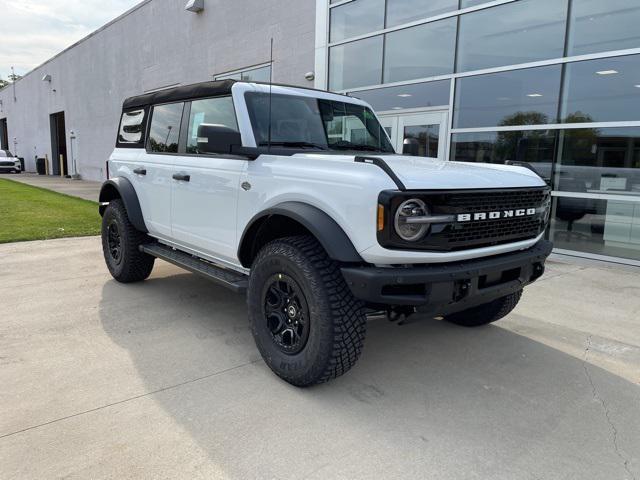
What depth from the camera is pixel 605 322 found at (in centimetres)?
438

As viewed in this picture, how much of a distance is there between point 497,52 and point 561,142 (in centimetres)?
189

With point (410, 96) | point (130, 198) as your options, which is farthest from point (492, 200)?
→ point (410, 96)

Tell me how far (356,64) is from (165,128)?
6.81 m

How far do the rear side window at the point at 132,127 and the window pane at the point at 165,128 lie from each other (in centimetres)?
28

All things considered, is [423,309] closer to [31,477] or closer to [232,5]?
[31,477]

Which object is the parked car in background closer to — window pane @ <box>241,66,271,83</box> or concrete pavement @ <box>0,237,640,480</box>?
window pane @ <box>241,66,271,83</box>

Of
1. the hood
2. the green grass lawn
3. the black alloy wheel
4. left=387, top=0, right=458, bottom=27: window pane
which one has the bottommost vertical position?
the green grass lawn

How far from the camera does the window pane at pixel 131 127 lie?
4.97 m

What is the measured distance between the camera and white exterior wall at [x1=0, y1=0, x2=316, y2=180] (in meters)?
11.7

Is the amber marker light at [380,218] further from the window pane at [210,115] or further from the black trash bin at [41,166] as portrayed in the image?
the black trash bin at [41,166]

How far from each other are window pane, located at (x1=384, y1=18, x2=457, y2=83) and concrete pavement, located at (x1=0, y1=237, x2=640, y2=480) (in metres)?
5.67

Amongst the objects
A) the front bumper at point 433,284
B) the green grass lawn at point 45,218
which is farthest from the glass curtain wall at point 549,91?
the green grass lawn at point 45,218

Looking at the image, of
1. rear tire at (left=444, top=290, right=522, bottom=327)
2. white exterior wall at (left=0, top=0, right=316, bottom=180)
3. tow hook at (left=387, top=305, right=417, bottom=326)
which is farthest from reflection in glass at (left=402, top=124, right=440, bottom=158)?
tow hook at (left=387, top=305, right=417, bottom=326)

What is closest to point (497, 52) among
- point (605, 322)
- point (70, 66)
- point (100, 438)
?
point (605, 322)
